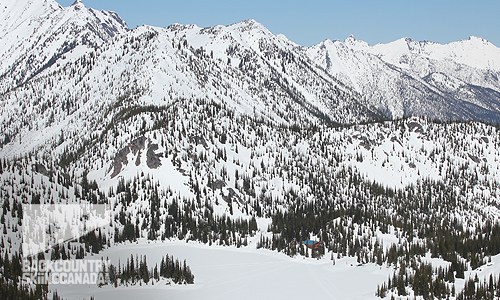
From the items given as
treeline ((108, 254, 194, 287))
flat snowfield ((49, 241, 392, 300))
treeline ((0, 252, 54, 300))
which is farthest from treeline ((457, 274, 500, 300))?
treeline ((0, 252, 54, 300))

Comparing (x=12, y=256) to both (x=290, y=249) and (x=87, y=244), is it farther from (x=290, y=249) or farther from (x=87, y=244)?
(x=290, y=249)

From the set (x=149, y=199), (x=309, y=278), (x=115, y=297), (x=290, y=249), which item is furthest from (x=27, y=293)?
(x=149, y=199)

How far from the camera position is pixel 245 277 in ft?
394

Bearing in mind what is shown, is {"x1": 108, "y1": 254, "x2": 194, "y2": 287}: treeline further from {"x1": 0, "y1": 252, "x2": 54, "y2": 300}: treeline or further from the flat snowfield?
{"x1": 0, "y1": 252, "x2": 54, "y2": 300}: treeline

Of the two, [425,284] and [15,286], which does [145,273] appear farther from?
[425,284]

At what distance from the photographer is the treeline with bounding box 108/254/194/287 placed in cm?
10675

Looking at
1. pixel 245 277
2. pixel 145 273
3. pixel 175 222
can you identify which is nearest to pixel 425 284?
pixel 245 277

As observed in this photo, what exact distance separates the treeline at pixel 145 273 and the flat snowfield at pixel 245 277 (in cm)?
254

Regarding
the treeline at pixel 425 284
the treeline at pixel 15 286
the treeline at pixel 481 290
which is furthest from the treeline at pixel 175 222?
the treeline at pixel 481 290

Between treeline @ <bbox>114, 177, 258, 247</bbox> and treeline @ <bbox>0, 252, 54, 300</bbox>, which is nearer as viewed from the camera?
treeline @ <bbox>0, 252, 54, 300</bbox>

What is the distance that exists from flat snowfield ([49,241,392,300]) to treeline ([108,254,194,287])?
8.33 feet

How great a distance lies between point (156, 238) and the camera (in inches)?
6575

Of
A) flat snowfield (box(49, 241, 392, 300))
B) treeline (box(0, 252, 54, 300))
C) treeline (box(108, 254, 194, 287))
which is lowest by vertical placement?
flat snowfield (box(49, 241, 392, 300))

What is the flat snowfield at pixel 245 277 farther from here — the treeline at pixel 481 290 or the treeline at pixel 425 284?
the treeline at pixel 481 290
